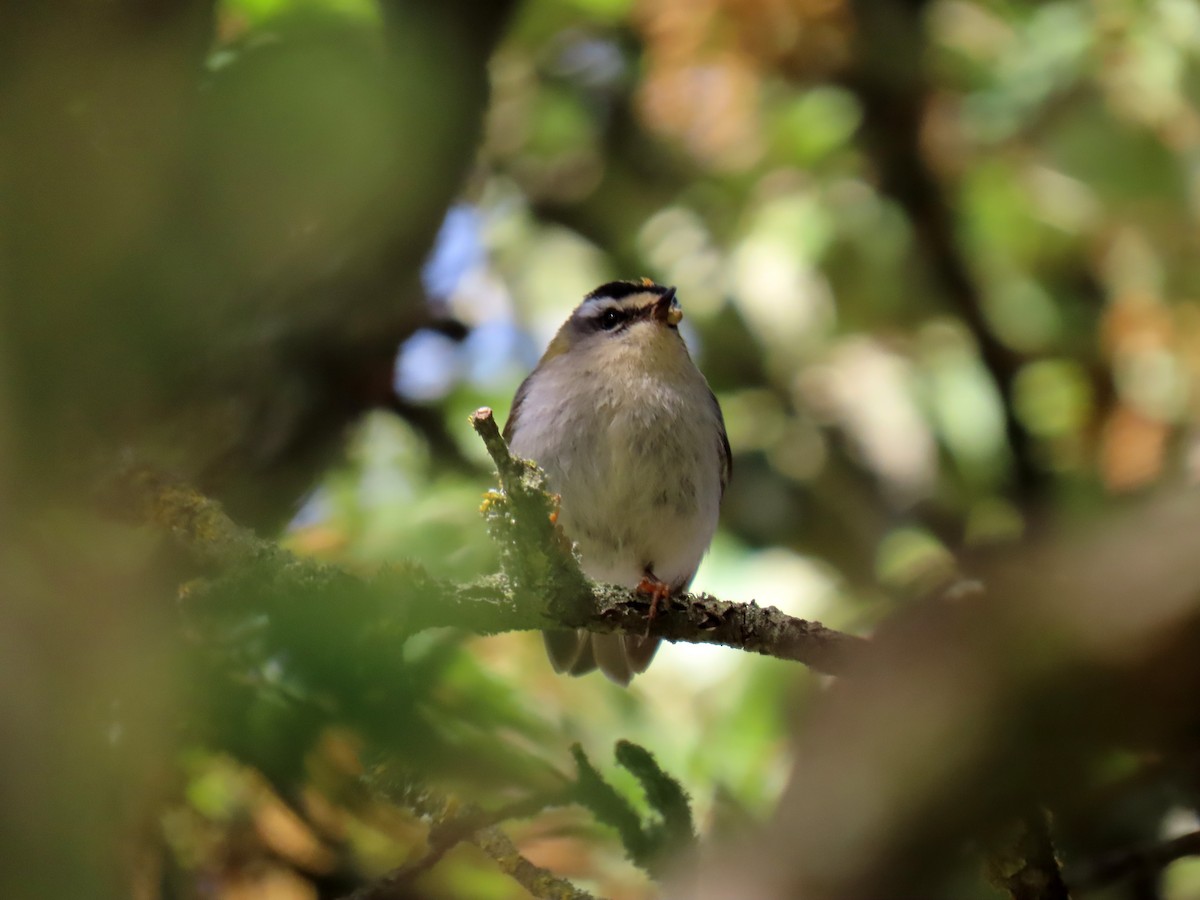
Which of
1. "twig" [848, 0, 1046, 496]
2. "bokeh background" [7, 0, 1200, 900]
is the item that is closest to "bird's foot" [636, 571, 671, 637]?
"bokeh background" [7, 0, 1200, 900]

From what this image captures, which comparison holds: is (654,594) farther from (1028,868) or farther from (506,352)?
(506,352)

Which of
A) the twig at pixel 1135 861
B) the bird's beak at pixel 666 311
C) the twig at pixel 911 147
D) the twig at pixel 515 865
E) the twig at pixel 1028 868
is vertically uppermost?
the twig at pixel 911 147

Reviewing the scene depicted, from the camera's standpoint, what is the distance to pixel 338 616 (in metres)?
1.31

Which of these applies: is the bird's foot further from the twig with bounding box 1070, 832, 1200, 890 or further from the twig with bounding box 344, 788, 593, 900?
the twig with bounding box 1070, 832, 1200, 890

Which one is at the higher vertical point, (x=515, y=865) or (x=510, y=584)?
(x=510, y=584)

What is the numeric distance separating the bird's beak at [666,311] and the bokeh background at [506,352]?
80 centimetres

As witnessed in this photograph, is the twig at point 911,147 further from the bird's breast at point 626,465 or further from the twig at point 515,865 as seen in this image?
the twig at point 515,865

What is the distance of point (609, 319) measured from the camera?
5.23 metres

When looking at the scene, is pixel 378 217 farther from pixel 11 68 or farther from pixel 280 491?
pixel 280 491

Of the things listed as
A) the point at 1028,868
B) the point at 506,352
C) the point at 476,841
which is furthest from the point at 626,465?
the point at 1028,868

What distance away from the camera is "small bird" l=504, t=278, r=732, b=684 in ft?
14.8

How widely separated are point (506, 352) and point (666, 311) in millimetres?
1190

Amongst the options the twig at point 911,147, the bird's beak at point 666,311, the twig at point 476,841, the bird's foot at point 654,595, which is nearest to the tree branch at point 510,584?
the bird's foot at point 654,595

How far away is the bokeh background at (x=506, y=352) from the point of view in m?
1.51
